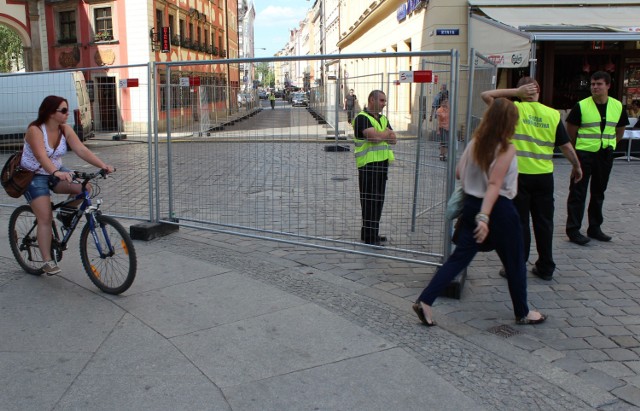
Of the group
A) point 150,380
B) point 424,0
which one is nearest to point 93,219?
point 150,380

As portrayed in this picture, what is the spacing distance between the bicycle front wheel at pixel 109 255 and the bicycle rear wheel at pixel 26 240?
63cm

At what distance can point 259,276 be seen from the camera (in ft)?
18.2

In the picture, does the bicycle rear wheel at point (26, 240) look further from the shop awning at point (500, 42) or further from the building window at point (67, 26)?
the building window at point (67, 26)

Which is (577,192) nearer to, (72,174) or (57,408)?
(72,174)

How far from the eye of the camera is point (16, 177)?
5.29 meters

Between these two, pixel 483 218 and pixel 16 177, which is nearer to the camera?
pixel 483 218

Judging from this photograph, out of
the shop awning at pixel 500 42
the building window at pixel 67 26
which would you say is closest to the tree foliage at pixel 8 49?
the building window at pixel 67 26

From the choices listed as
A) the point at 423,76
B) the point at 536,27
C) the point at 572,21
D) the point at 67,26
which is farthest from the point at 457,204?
the point at 67,26

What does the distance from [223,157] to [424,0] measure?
13.8 metres

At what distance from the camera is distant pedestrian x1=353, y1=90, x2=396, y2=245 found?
18.6ft

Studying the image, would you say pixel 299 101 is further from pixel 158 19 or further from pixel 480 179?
pixel 158 19

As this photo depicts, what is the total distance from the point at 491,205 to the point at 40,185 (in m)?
3.70

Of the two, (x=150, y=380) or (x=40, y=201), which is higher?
(x=40, y=201)

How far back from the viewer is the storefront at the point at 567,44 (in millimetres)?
15820
